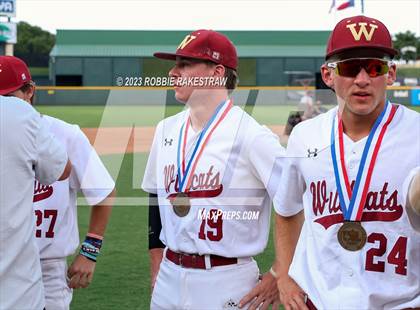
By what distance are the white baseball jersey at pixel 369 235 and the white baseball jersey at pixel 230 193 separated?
0.64 meters

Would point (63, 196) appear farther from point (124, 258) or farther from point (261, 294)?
point (124, 258)

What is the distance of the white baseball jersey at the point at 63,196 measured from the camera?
13.3ft

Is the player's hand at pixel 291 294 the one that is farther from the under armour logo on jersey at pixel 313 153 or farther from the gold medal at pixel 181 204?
the gold medal at pixel 181 204

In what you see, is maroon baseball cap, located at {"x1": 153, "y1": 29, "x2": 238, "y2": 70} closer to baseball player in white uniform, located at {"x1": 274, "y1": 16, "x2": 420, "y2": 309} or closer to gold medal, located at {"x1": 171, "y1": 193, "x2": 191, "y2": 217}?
gold medal, located at {"x1": 171, "y1": 193, "x2": 191, "y2": 217}

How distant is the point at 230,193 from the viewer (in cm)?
380

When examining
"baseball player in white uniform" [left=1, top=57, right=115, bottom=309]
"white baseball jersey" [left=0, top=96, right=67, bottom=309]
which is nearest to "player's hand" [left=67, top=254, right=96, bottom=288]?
"baseball player in white uniform" [left=1, top=57, right=115, bottom=309]

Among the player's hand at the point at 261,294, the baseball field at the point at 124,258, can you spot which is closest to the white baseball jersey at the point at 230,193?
the player's hand at the point at 261,294

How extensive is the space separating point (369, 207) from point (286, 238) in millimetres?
605

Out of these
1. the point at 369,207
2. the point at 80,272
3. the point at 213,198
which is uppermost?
the point at 369,207

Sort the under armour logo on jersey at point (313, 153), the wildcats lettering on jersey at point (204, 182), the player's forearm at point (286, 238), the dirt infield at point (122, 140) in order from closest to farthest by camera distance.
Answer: the under armour logo on jersey at point (313, 153) < the player's forearm at point (286, 238) < the wildcats lettering on jersey at point (204, 182) < the dirt infield at point (122, 140)

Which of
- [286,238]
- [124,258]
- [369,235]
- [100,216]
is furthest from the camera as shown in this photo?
[124,258]

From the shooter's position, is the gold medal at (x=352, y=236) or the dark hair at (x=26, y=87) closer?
the gold medal at (x=352, y=236)

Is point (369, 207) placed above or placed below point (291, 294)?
above

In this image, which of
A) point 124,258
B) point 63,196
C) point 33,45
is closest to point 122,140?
point 124,258
